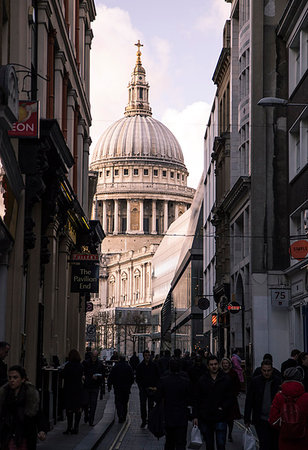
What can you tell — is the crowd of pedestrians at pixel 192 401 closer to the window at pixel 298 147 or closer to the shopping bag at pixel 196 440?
the shopping bag at pixel 196 440

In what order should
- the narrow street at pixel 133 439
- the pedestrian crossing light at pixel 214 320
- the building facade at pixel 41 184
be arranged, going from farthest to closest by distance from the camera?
the pedestrian crossing light at pixel 214 320 < the narrow street at pixel 133 439 < the building facade at pixel 41 184

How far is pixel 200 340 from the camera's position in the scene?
7300 cm

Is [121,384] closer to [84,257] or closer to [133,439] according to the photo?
[133,439]

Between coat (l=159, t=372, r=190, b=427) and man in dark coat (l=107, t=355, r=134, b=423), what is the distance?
1150 centimetres

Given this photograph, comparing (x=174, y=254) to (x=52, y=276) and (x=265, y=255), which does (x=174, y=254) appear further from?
(x=52, y=276)

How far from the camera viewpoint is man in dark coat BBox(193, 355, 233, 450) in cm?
1519

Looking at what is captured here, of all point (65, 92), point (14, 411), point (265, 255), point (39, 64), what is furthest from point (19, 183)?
point (265, 255)

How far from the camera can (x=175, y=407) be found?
48.2 feet

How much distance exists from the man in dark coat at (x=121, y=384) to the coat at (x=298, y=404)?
15158mm

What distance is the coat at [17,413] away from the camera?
10.9m

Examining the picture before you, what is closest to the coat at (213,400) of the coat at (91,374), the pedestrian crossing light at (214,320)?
the coat at (91,374)


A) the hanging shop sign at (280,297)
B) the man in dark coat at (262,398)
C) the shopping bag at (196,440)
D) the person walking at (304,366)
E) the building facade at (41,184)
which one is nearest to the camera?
the shopping bag at (196,440)

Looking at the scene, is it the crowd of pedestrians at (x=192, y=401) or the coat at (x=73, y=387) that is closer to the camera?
the crowd of pedestrians at (x=192, y=401)

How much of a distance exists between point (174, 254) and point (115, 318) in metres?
43.5
